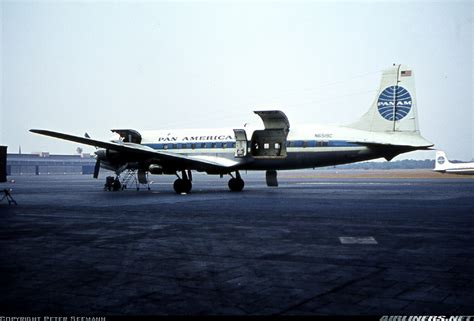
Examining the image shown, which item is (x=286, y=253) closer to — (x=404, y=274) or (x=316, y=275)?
(x=316, y=275)

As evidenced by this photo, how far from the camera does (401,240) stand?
10.7m

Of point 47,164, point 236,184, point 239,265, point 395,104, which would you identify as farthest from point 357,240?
point 47,164

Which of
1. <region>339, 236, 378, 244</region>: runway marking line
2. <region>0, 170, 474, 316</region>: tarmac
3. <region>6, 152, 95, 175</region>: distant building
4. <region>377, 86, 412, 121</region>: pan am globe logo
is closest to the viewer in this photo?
<region>0, 170, 474, 316</region>: tarmac

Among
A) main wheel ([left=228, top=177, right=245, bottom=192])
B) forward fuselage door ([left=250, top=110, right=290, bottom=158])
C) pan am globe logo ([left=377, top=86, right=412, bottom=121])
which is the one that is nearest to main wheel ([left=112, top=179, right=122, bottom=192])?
main wheel ([left=228, top=177, right=245, bottom=192])

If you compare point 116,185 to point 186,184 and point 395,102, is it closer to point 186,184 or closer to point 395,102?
point 186,184

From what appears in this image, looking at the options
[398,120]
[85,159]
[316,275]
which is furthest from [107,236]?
[85,159]

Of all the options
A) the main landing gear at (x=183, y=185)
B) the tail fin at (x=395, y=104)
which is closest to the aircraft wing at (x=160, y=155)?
the main landing gear at (x=183, y=185)

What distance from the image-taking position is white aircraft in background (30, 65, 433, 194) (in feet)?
91.6

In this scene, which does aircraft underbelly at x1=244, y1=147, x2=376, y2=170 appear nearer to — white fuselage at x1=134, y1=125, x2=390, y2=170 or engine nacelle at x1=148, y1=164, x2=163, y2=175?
white fuselage at x1=134, y1=125, x2=390, y2=170

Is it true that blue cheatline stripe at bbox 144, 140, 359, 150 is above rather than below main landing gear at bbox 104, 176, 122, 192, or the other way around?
above

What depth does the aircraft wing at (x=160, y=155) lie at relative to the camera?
26438 mm

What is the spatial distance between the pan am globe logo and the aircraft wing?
10.8 metres

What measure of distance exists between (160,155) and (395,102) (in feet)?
53.0

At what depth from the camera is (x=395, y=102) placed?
28422 millimetres
